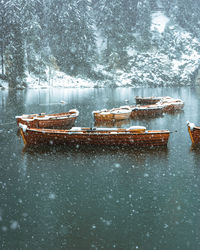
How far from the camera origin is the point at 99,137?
19594 mm

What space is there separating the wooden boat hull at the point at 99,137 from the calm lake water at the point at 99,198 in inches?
25.1

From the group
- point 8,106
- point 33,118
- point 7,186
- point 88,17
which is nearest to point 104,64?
point 88,17

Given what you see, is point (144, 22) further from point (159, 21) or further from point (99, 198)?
point (99, 198)

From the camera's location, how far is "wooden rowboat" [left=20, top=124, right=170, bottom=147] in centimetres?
1944

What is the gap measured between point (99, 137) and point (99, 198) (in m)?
7.80

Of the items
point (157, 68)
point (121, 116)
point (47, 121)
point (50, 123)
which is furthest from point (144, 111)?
point (157, 68)

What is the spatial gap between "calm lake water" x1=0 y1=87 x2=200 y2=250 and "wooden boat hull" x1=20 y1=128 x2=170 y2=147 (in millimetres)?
639

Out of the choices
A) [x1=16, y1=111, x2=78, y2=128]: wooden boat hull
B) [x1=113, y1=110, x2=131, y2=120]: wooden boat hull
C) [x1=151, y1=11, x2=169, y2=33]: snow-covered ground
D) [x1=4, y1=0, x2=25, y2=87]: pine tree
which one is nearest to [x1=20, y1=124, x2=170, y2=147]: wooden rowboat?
[x1=16, y1=111, x2=78, y2=128]: wooden boat hull

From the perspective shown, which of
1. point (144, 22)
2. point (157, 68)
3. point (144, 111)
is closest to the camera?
point (144, 111)

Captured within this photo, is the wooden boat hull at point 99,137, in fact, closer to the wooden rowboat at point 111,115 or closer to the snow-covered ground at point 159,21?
the wooden rowboat at point 111,115

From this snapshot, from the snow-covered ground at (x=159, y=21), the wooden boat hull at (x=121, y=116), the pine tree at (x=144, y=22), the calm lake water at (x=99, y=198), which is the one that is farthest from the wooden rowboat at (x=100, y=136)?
the snow-covered ground at (x=159, y=21)

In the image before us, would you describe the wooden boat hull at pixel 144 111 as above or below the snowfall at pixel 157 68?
below

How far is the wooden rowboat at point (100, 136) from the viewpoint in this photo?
19.4m

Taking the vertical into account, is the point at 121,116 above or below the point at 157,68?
below
